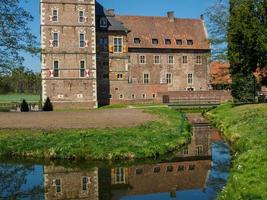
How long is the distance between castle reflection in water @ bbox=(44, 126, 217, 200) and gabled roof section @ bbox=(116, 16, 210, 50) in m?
43.6

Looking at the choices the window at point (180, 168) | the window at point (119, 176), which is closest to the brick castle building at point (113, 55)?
the window at point (180, 168)

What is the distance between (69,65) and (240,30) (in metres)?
21.8

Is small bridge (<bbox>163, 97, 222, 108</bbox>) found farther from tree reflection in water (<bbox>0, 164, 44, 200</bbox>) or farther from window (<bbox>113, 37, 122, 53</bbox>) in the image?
tree reflection in water (<bbox>0, 164, 44, 200</bbox>)

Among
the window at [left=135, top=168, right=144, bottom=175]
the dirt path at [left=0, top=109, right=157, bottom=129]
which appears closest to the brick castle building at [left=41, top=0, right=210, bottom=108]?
the dirt path at [left=0, top=109, right=157, bottom=129]

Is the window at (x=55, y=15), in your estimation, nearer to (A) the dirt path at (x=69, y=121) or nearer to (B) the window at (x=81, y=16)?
(B) the window at (x=81, y=16)

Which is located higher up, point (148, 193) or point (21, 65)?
point (21, 65)

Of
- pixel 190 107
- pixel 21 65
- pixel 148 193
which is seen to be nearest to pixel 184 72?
pixel 190 107

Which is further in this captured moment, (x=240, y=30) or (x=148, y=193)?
(x=240, y=30)

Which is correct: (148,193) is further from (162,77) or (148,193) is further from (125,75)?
(162,77)

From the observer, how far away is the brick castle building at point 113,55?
4853 centimetres

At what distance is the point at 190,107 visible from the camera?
1889 inches

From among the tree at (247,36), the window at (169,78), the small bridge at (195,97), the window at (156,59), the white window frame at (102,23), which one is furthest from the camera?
the window at (169,78)

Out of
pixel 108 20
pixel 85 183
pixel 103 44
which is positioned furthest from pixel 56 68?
pixel 85 183

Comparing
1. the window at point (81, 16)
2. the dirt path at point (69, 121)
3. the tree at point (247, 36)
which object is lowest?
the dirt path at point (69, 121)
